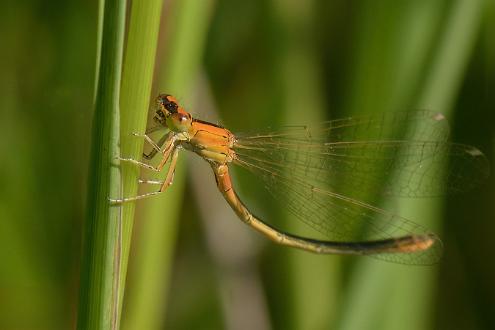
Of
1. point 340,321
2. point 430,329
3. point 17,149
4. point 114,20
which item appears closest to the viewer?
point 114,20

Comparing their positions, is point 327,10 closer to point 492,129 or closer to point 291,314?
point 492,129

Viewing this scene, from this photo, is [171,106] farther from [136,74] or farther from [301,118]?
[301,118]

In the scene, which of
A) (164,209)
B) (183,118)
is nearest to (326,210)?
(164,209)

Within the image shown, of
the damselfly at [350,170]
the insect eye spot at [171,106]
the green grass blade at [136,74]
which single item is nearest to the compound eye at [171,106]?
the insect eye spot at [171,106]

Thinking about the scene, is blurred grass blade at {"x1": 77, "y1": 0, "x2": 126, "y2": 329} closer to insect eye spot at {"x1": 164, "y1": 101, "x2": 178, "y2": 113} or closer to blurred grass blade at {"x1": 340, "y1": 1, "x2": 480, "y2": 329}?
insect eye spot at {"x1": 164, "y1": 101, "x2": 178, "y2": 113}

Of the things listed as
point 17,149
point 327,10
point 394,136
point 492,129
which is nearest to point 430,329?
point 492,129

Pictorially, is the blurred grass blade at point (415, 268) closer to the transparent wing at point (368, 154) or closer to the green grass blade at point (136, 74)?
the transparent wing at point (368, 154)

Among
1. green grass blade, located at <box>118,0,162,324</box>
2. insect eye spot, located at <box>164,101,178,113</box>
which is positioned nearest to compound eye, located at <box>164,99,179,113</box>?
insect eye spot, located at <box>164,101,178,113</box>
